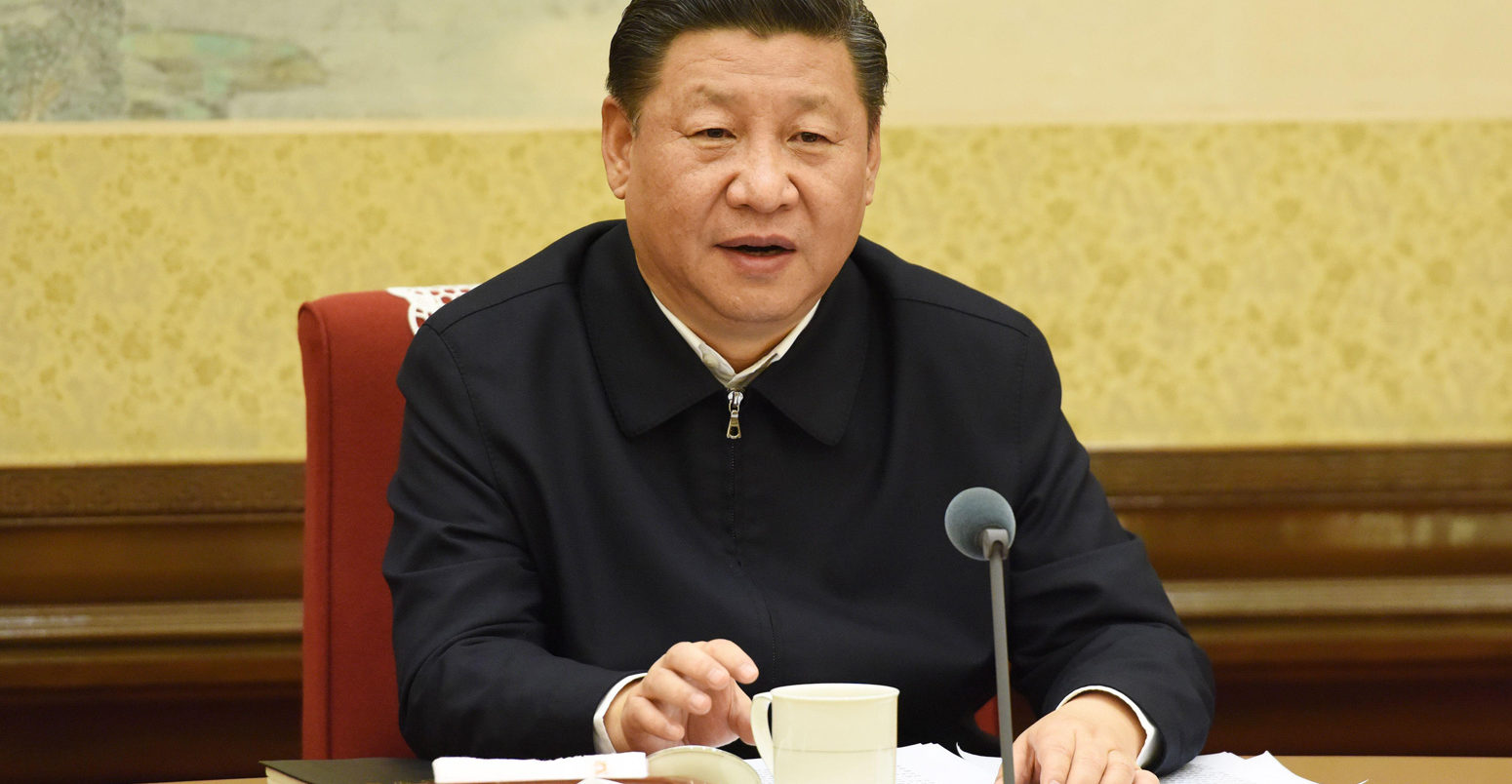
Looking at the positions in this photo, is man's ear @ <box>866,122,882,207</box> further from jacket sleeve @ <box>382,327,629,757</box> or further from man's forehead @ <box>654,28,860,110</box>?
jacket sleeve @ <box>382,327,629,757</box>

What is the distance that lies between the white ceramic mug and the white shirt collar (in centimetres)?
63

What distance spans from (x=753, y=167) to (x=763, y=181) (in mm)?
21

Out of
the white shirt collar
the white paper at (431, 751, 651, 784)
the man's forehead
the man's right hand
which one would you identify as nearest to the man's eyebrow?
the man's forehead

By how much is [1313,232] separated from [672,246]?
165 centimetres

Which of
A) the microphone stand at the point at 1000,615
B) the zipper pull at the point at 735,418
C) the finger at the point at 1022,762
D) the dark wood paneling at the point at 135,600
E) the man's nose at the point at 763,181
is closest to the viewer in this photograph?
the microphone stand at the point at 1000,615

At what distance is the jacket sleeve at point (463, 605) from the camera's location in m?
1.16

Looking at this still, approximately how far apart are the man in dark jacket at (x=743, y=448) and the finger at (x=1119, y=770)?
8.4 inches

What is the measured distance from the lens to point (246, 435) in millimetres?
2525

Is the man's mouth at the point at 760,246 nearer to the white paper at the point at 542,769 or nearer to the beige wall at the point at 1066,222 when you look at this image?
the white paper at the point at 542,769

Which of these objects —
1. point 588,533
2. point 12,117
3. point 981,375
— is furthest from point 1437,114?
point 12,117

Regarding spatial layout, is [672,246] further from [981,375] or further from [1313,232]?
[1313,232]

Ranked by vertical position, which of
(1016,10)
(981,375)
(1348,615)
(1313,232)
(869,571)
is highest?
(1016,10)

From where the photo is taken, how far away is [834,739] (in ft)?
2.87

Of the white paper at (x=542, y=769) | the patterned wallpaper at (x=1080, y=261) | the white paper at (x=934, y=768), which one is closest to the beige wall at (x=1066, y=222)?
the patterned wallpaper at (x=1080, y=261)
